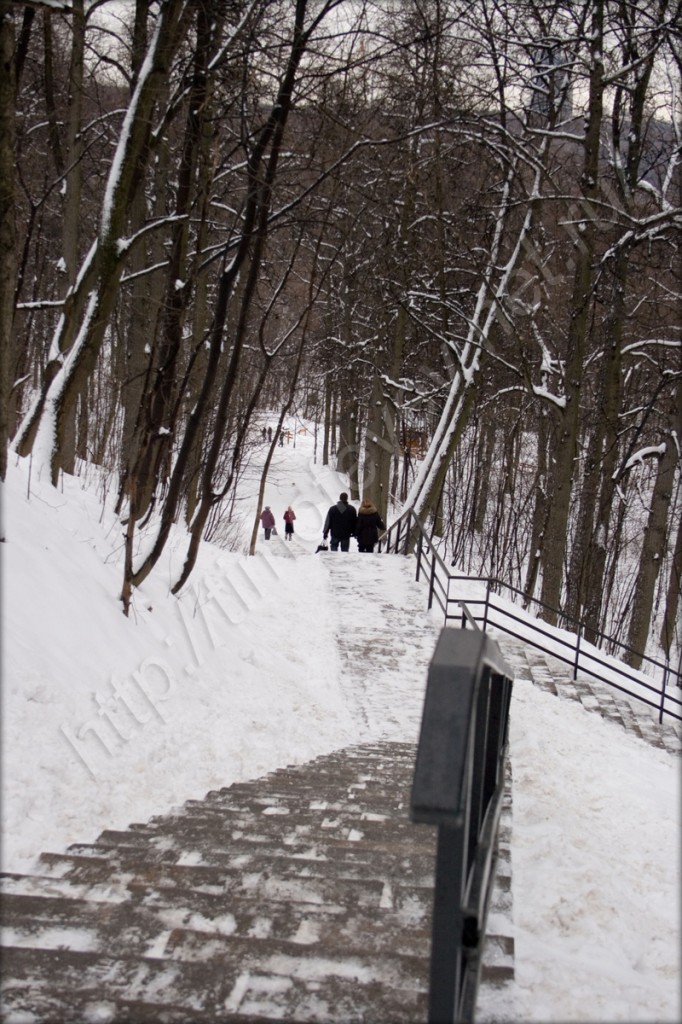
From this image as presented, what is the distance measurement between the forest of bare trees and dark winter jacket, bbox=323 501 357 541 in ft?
5.13

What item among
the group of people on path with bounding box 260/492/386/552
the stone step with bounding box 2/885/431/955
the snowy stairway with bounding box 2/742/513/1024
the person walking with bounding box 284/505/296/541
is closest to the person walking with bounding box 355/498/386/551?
the group of people on path with bounding box 260/492/386/552

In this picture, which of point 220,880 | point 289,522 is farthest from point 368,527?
point 220,880

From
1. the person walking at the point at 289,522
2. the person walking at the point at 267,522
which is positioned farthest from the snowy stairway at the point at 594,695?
the person walking at the point at 289,522

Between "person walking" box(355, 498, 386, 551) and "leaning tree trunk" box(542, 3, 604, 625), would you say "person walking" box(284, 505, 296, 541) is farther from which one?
"leaning tree trunk" box(542, 3, 604, 625)

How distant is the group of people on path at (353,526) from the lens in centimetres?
1587

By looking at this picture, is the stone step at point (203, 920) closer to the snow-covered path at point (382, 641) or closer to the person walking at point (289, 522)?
the snow-covered path at point (382, 641)

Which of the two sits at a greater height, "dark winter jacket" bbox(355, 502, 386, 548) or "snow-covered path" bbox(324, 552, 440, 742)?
"dark winter jacket" bbox(355, 502, 386, 548)


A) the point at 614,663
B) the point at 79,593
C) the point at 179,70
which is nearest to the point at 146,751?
the point at 79,593

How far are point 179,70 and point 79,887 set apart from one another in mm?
9119

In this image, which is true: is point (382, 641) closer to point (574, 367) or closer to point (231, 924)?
point (574, 367)

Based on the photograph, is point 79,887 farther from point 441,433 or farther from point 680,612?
point 680,612

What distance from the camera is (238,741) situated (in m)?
6.51

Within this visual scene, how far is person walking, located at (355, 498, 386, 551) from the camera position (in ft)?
52.0

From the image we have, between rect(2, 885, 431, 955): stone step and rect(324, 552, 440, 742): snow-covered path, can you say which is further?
rect(324, 552, 440, 742): snow-covered path
